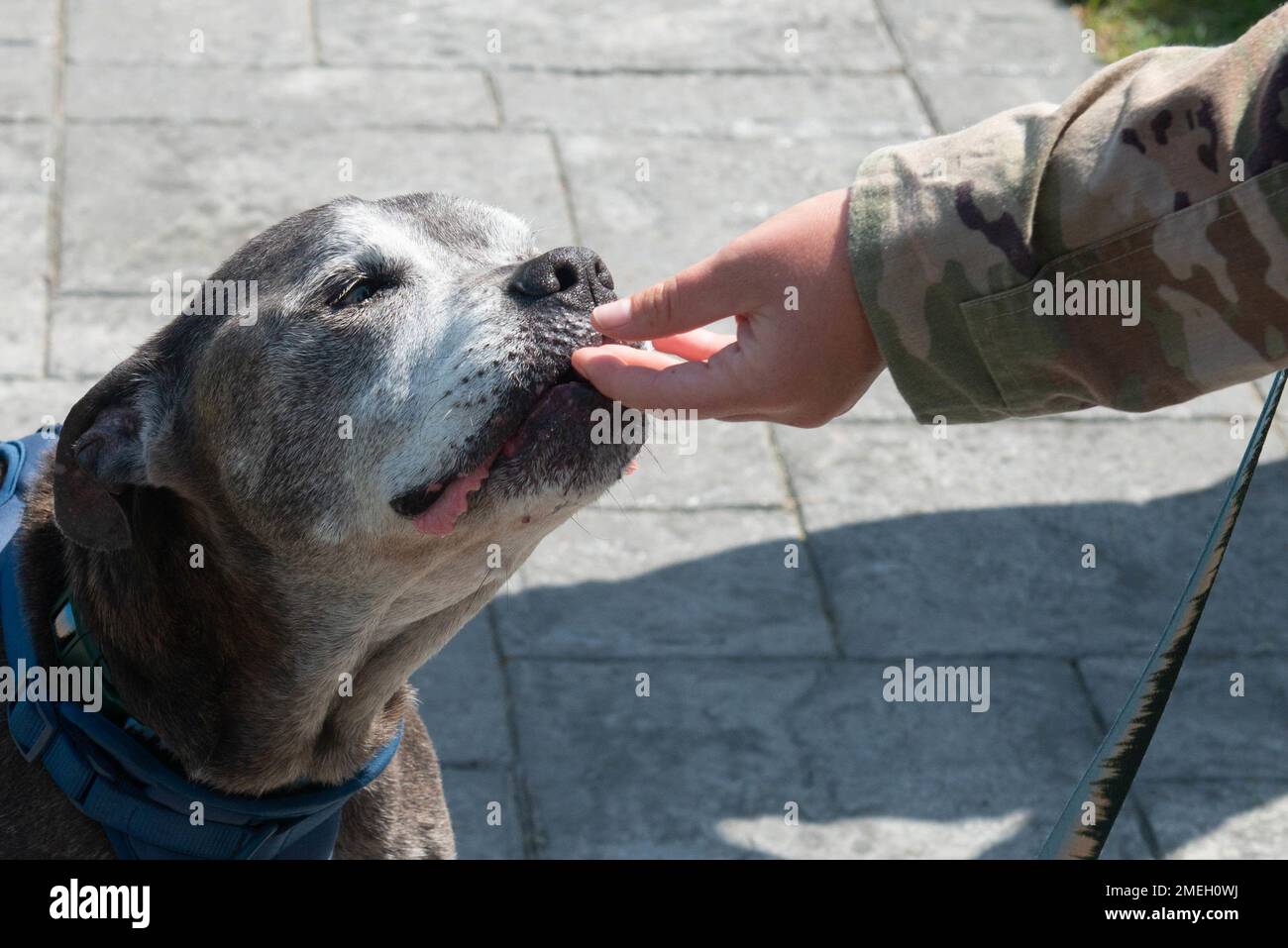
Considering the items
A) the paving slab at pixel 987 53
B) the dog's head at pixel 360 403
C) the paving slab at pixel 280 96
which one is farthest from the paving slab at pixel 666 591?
the paving slab at pixel 987 53

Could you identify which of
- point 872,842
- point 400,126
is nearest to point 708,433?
point 872,842

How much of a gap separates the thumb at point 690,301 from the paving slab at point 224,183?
3.43 m

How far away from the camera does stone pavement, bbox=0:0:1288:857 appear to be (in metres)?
4.44

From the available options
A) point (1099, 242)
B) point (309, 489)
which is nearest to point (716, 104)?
point (309, 489)

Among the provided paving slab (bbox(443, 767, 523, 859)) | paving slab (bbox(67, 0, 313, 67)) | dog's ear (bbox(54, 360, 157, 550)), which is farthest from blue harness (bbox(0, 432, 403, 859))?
paving slab (bbox(67, 0, 313, 67))

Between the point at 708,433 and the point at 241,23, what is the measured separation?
3460mm

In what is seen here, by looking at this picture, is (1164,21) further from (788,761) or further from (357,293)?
(357,293)

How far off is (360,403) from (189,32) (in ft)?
16.1

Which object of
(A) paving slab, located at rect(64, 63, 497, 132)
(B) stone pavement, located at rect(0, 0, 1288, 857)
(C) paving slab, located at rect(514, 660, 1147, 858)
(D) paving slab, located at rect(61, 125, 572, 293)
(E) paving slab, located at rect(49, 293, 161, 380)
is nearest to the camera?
(C) paving slab, located at rect(514, 660, 1147, 858)

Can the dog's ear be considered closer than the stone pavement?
Yes

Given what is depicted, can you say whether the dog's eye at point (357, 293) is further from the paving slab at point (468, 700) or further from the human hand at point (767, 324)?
the paving slab at point (468, 700)

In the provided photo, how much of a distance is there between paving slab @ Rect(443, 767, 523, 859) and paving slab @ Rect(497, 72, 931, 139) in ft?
11.6

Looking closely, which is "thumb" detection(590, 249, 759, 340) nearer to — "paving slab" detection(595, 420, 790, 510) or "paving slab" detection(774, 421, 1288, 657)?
"paving slab" detection(774, 421, 1288, 657)

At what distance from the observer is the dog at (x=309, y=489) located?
2.96 metres
